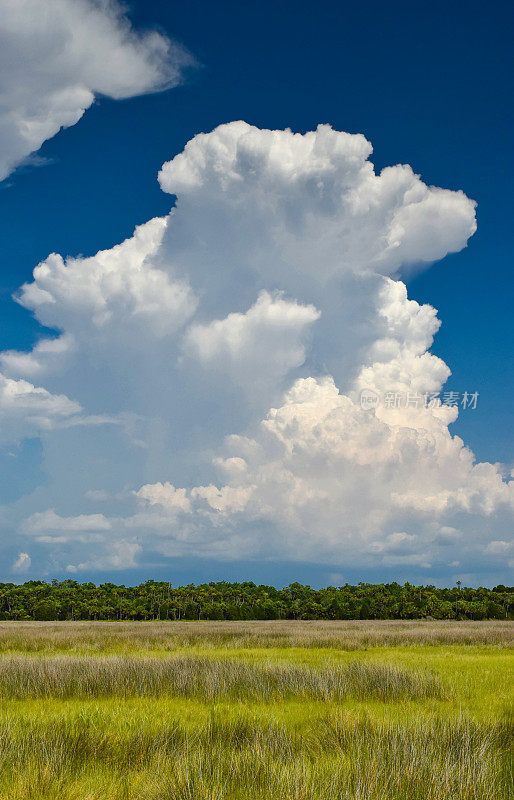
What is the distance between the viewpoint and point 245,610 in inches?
3221

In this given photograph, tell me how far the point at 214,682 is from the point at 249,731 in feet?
12.4

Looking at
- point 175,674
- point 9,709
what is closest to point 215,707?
point 175,674

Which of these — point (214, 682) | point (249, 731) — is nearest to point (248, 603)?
point (214, 682)

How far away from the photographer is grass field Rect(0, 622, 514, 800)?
17.7ft

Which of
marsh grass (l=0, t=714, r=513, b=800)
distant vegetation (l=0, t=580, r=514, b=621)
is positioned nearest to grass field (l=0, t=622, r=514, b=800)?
marsh grass (l=0, t=714, r=513, b=800)

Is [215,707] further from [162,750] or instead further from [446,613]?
[446,613]

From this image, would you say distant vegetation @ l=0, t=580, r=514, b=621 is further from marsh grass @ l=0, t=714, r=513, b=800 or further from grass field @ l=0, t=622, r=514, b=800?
marsh grass @ l=0, t=714, r=513, b=800

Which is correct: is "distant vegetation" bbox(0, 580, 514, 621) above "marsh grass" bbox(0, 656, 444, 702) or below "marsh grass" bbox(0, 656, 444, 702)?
below

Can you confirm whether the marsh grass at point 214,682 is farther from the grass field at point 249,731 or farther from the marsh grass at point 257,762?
the marsh grass at point 257,762

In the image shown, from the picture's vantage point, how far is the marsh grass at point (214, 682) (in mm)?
10891

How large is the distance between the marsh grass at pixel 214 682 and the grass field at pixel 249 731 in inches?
1.3

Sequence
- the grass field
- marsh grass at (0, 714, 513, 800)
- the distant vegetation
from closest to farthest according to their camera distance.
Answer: marsh grass at (0, 714, 513, 800)
the grass field
the distant vegetation

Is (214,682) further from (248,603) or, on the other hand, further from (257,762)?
(248,603)

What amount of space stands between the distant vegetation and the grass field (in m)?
69.7
